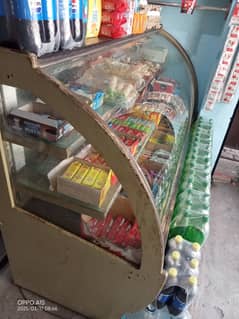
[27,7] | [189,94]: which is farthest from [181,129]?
[27,7]

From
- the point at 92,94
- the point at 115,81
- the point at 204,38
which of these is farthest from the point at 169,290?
the point at 204,38

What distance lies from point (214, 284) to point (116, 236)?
3.45ft

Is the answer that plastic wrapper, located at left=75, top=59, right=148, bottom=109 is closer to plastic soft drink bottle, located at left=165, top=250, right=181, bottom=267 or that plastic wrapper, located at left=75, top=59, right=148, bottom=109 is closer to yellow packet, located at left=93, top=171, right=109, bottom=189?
yellow packet, located at left=93, top=171, right=109, bottom=189

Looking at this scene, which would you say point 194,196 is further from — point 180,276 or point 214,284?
point 214,284

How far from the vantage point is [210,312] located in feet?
4.92

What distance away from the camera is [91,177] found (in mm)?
926

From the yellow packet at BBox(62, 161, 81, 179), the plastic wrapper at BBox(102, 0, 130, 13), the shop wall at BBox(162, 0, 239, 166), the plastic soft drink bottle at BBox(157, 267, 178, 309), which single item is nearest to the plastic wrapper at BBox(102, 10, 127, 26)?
the plastic wrapper at BBox(102, 0, 130, 13)

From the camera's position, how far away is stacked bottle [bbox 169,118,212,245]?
116 centimetres

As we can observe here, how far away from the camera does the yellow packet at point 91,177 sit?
0.91m

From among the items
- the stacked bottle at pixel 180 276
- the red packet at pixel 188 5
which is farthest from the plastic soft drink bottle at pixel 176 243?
the red packet at pixel 188 5

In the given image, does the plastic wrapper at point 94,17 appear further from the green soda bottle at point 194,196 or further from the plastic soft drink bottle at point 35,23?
the green soda bottle at point 194,196

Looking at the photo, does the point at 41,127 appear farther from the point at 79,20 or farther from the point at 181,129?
the point at 181,129

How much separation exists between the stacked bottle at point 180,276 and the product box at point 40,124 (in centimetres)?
73

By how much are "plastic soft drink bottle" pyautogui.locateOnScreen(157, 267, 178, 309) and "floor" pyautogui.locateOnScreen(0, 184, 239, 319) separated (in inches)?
22.6
